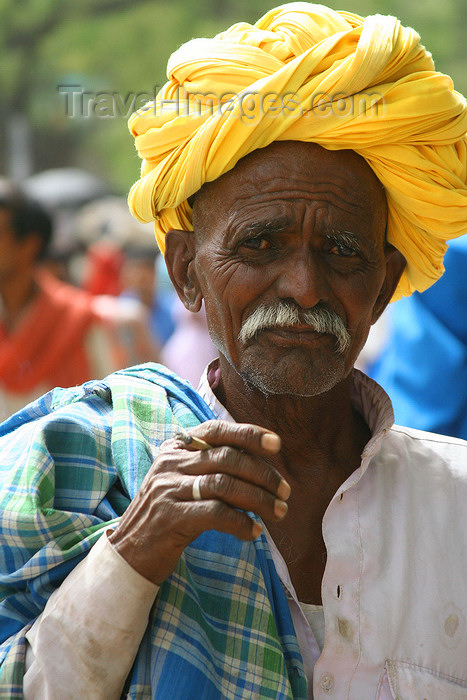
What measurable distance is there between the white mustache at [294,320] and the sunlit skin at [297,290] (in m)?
0.02

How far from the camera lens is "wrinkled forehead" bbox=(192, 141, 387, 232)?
2.37 meters

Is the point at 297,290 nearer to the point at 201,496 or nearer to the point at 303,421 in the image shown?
the point at 303,421

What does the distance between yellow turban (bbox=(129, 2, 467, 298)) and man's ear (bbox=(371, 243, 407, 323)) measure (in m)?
0.11

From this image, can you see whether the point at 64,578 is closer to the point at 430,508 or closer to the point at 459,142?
the point at 430,508

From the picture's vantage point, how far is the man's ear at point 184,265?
2635 millimetres

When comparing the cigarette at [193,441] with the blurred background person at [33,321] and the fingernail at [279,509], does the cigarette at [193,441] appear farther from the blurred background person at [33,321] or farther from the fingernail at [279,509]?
the blurred background person at [33,321]

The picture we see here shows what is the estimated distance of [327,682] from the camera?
2.12 meters

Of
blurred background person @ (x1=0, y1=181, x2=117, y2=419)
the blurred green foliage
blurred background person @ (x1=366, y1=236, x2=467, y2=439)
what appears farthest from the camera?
the blurred green foliage

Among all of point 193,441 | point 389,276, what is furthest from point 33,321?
point 193,441

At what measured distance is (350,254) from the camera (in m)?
2.42

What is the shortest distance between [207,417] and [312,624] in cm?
57

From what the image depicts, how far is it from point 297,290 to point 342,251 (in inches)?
8.3

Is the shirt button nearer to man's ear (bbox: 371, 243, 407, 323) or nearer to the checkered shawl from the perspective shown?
the checkered shawl

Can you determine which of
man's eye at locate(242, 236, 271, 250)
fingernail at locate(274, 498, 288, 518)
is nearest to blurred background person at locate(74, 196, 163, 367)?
man's eye at locate(242, 236, 271, 250)
